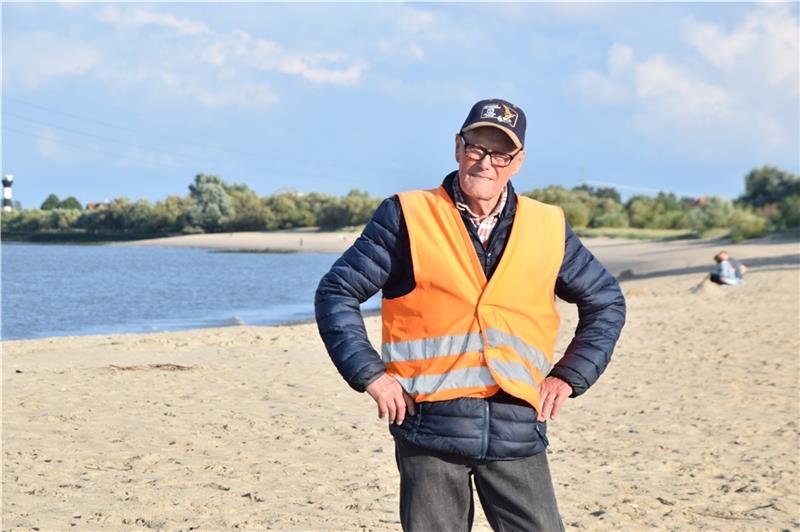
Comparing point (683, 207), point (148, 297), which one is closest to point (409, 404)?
point (148, 297)

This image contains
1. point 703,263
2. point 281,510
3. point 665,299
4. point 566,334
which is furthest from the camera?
point 703,263

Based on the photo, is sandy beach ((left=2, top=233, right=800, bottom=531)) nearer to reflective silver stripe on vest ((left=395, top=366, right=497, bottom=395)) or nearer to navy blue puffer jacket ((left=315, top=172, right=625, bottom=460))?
navy blue puffer jacket ((left=315, top=172, right=625, bottom=460))

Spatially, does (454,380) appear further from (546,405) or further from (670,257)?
(670,257)

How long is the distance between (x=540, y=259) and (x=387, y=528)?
267 centimetres

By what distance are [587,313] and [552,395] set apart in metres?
0.31

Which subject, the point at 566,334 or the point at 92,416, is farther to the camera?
the point at 566,334

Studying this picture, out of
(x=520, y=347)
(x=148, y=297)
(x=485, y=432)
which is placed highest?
(x=520, y=347)

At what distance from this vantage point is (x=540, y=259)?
3316 mm

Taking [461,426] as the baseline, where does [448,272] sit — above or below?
above

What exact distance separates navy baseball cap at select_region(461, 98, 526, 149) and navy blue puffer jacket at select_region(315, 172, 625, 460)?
7.6 inches

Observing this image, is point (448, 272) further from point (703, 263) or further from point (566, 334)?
point (703, 263)

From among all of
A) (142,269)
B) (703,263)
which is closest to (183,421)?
(703,263)

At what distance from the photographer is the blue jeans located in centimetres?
329

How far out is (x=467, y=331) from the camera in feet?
10.6
